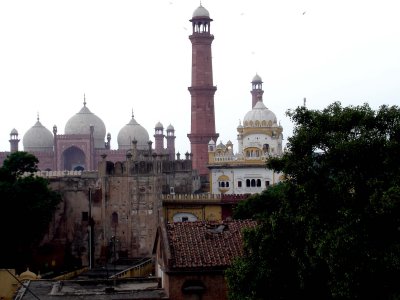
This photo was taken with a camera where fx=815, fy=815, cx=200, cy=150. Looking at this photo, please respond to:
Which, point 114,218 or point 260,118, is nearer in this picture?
point 114,218

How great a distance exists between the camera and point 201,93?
198ft

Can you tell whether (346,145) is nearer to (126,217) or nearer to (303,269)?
(303,269)

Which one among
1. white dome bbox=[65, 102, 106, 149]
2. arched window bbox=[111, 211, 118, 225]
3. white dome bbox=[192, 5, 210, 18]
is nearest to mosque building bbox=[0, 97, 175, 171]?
white dome bbox=[65, 102, 106, 149]

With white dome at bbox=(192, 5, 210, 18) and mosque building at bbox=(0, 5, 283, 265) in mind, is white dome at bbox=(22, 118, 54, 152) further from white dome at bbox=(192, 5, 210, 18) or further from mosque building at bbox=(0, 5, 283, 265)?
white dome at bbox=(192, 5, 210, 18)

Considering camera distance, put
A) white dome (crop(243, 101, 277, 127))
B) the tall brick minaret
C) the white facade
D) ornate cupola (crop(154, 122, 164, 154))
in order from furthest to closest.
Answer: ornate cupola (crop(154, 122, 164, 154)), the tall brick minaret, white dome (crop(243, 101, 277, 127)), the white facade

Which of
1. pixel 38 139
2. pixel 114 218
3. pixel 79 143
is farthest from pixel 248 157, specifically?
pixel 38 139

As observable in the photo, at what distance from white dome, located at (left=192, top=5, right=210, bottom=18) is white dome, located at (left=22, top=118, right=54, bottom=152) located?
1658cm

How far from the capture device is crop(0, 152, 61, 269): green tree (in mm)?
38938

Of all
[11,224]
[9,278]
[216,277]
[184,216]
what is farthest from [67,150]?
[216,277]

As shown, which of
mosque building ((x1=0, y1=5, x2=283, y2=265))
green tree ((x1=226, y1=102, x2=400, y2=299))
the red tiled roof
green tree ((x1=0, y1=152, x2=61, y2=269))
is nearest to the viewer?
green tree ((x1=226, y1=102, x2=400, y2=299))

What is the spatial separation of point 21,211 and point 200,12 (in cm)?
2718

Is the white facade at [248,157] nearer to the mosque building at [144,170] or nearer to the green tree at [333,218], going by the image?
the mosque building at [144,170]

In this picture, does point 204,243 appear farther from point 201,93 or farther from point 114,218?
point 201,93

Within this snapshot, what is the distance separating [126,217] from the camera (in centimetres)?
4428
